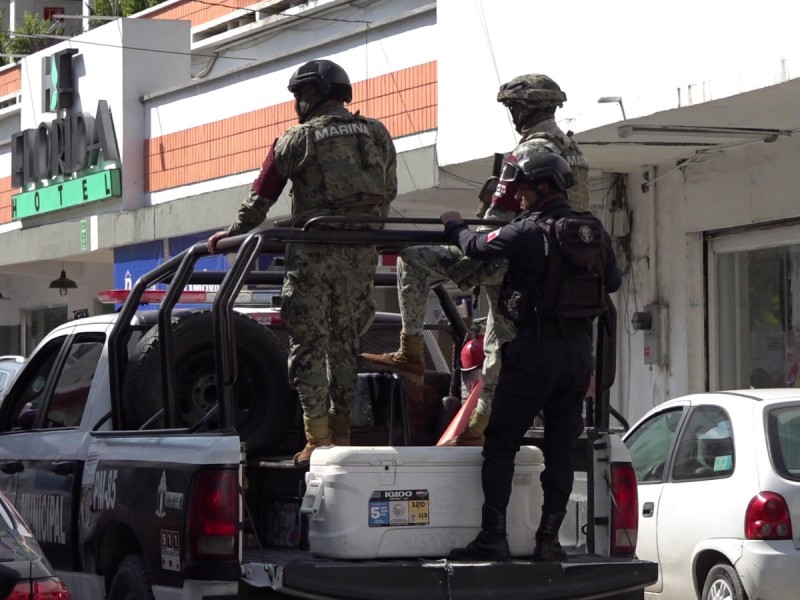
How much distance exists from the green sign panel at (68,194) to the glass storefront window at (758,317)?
1025 cm

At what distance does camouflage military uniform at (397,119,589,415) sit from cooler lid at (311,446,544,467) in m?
0.60

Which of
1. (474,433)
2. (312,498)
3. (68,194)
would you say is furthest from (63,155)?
(312,498)

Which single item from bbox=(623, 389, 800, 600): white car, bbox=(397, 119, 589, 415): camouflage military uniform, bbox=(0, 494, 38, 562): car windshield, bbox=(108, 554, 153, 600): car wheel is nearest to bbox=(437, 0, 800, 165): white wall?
bbox=(623, 389, 800, 600): white car

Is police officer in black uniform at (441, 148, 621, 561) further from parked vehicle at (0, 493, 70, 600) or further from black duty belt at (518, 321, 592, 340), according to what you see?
parked vehicle at (0, 493, 70, 600)

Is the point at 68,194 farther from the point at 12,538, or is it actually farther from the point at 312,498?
the point at 12,538

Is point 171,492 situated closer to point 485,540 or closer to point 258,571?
point 258,571

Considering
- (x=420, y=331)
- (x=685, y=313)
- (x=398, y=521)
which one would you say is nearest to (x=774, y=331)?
(x=685, y=313)

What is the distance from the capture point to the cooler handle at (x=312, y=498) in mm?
6125

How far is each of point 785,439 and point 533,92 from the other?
2.59 m

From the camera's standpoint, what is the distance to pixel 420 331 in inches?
284

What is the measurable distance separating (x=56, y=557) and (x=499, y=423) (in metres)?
2.44

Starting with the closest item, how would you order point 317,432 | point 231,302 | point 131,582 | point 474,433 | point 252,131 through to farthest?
point 231,302, point 131,582, point 317,432, point 474,433, point 252,131

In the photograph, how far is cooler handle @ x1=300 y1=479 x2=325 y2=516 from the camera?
241 inches

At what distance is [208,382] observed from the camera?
720cm
